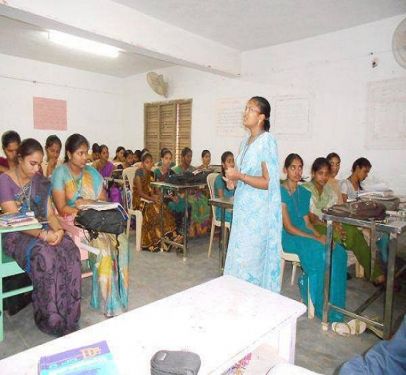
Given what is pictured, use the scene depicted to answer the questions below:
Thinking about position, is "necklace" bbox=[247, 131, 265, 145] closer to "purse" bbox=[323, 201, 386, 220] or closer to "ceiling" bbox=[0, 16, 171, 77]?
"purse" bbox=[323, 201, 386, 220]

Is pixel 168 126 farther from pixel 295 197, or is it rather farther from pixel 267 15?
pixel 295 197

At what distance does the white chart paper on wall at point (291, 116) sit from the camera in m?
4.78

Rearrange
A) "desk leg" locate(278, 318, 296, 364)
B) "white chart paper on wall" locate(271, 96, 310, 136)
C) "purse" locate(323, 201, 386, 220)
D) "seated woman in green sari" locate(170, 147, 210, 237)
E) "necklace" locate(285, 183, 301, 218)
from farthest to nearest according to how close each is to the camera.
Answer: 1. "white chart paper on wall" locate(271, 96, 310, 136)
2. "seated woman in green sari" locate(170, 147, 210, 237)
3. "necklace" locate(285, 183, 301, 218)
4. "purse" locate(323, 201, 386, 220)
5. "desk leg" locate(278, 318, 296, 364)

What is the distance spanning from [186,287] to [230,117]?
11.4 ft

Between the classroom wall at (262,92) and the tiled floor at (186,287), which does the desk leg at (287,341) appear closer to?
the tiled floor at (186,287)

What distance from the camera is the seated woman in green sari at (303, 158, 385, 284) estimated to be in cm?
294

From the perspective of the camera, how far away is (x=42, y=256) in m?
2.15

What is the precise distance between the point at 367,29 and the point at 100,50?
3878 mm

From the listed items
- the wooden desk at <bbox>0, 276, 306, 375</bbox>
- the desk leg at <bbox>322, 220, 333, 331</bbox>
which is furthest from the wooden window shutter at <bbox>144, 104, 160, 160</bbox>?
the wooden desk at <bbox>0, 276, 306, 375</bbox>

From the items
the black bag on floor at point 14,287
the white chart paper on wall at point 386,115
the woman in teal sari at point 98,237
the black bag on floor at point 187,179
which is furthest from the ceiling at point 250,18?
the black bag on floor at point 14,287

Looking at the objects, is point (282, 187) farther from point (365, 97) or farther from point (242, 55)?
point (242, 55)

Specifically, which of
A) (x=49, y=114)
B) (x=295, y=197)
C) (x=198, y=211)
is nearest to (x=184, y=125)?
(x=198, y=211)

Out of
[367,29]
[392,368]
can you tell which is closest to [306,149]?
[367,29]

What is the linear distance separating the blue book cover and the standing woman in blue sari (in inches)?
52.9
